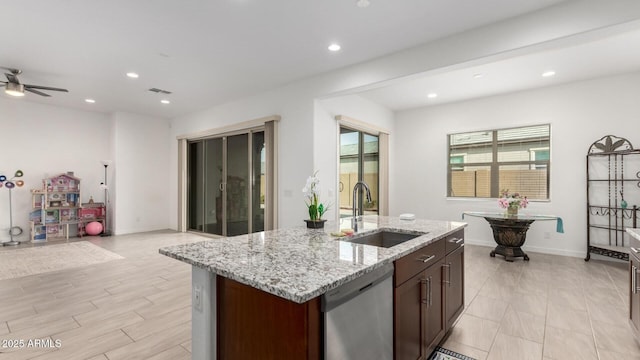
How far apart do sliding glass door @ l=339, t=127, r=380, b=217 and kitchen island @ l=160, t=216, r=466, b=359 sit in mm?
3853

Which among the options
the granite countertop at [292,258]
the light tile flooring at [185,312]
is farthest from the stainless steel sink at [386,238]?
the light tile flooring at [185,312]

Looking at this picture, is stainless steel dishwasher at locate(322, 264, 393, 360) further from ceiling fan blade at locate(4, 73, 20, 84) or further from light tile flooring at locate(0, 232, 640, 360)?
ceiling fan blade at locate(4, 73, 20, 84)

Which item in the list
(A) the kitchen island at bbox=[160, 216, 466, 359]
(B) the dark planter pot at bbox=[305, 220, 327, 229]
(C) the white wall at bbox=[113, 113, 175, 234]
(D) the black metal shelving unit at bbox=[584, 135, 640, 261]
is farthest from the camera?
(C) the white wall at bbox=[113, 113, 175, 234]

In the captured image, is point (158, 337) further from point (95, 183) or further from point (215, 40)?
point (95, 183)

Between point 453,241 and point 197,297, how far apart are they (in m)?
1.94

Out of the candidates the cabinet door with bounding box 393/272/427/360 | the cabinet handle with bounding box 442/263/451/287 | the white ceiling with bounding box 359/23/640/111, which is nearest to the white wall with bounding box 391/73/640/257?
the white ceiling with bounding box 359/23/640/111

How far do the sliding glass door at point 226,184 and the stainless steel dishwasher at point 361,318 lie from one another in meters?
4.34

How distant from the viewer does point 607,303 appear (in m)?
3.10

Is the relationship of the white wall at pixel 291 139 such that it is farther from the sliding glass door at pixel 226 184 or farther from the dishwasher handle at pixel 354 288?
the dishwasher handle at pixel 354 288

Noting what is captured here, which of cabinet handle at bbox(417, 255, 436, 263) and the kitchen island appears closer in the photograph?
the kitchen island

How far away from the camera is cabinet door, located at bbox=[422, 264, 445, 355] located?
197cm

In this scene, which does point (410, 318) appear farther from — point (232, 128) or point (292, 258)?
point (232, 128)

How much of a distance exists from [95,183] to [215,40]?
5676mm

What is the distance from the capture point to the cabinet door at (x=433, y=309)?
6.45ft
